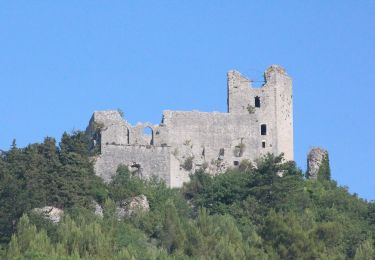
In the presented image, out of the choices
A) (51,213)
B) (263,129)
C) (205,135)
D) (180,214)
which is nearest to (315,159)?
(263,129)

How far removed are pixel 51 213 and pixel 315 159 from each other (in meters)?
12.4

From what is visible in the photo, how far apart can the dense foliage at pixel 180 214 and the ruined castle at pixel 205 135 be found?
58 cm

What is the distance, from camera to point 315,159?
266ft

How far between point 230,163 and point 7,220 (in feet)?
34.6

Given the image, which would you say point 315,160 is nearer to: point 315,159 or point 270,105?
point 315,159

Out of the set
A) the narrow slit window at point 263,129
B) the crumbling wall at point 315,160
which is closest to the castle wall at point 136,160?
the narrow slit window at point 263,129

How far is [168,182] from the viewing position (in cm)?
7650

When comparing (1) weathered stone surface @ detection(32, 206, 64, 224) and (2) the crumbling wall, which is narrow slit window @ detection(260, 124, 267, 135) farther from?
(1) weathered stone surface @ detection(32, 206, 64, 224)

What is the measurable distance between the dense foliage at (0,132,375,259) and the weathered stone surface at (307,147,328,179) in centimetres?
28

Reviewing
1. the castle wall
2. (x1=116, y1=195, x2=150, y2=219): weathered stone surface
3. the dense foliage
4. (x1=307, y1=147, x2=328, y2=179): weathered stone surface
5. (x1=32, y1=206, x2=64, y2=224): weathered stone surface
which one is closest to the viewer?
the dense foliage


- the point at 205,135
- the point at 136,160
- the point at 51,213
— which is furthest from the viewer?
the point at 205,135

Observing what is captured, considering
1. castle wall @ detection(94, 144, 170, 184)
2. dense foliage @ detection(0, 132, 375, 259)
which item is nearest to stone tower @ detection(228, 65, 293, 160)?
dense foliage @ detection(0, 132, 375, 259)

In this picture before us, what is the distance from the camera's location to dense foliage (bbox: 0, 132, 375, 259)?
68.0 meters

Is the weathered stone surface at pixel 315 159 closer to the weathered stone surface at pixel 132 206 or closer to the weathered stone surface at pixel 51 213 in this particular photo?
the weathered stone surface at pixel 132 206
